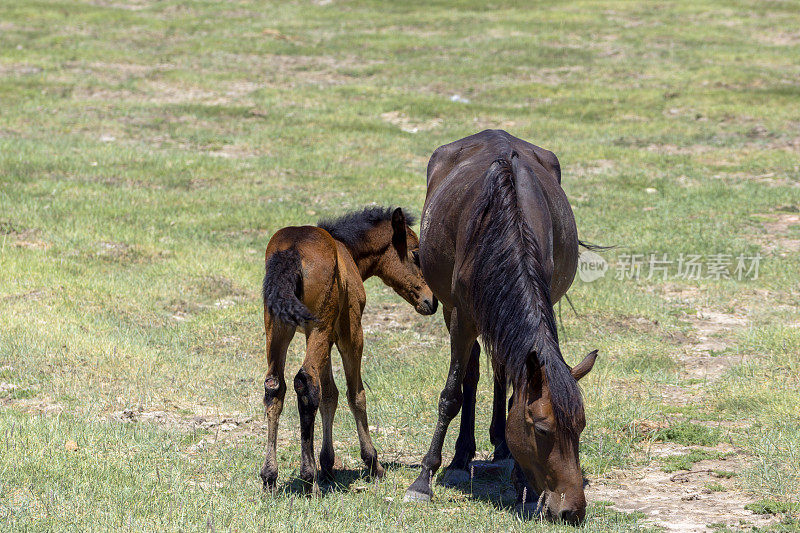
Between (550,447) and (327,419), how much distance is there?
2.19 m

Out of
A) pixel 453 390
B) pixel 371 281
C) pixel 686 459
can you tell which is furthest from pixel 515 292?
pixel 371 281

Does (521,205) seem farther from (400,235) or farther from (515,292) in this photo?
(400,235)

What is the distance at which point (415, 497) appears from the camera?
19.6 ft

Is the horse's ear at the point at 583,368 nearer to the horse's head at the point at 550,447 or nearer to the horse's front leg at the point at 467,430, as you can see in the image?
the horse's head at the point at 550,447

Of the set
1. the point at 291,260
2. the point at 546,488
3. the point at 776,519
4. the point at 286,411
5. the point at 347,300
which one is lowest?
the point at 286,411

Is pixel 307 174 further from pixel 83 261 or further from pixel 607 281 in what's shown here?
pixel 607 281

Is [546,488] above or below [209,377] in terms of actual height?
above

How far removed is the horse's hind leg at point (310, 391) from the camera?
18.7ft

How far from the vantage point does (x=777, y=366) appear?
8336 mm

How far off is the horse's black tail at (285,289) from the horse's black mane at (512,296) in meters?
1.19

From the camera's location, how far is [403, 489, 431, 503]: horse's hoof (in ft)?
19.5

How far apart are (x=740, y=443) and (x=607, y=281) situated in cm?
534

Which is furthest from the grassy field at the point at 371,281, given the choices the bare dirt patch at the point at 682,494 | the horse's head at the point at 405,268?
the horse's head at the point at 405,268

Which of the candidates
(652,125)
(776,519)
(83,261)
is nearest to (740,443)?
(776,519)
